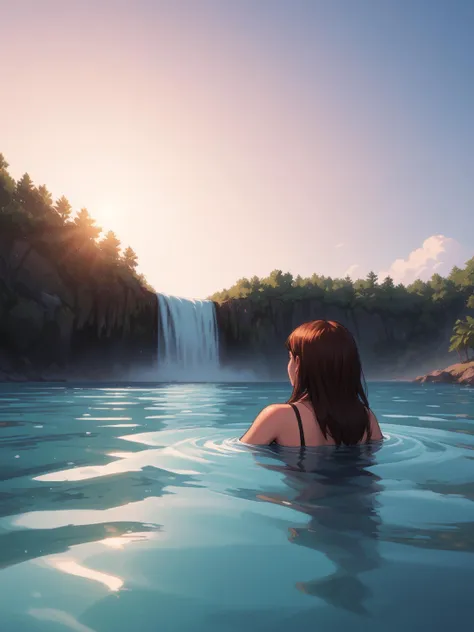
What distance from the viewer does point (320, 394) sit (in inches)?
162

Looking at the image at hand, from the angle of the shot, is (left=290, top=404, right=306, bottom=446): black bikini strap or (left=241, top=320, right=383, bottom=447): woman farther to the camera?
(left=290, top=404, right=306, bottom=446): black bikini strap

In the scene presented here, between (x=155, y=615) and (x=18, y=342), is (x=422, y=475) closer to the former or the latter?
(x=155, y=615)

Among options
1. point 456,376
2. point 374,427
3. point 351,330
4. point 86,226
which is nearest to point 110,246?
point 86,226

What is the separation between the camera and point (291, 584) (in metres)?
2.05

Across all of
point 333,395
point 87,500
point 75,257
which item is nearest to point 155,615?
point 87,500

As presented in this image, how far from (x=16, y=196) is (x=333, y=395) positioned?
1748 inches

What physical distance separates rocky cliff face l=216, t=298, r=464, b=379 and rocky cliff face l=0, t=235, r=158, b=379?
21.6 feet

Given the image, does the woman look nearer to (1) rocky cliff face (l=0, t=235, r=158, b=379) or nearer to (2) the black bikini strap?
(2) the black bikini strap

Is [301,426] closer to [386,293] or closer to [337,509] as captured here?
[337,509]

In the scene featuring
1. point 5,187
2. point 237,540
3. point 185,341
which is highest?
point 5,187

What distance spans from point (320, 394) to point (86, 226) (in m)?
37.7

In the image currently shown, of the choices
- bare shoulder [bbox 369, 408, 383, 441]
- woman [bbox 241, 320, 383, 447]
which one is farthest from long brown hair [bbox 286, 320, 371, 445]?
bare shoulder [bbox 369, 408, 383, 441]

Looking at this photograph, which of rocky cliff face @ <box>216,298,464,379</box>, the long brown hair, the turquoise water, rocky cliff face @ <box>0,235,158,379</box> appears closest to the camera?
the turquoise water

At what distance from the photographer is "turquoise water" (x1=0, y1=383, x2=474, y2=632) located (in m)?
1.83
